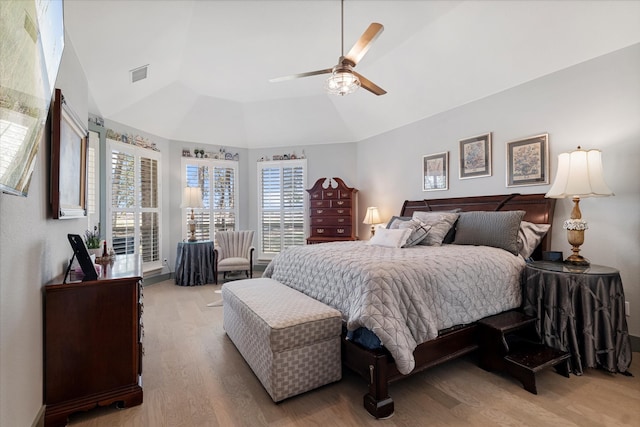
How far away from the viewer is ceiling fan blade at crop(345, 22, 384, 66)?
232 centimetres

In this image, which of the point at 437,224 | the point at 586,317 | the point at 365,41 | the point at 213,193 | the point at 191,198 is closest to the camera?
the point at 586,317

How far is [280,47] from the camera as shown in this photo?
3682 mm

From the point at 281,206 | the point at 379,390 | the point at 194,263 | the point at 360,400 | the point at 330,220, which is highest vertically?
the point at 281,206

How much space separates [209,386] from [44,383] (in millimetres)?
929

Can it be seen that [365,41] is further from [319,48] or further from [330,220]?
[330,220]

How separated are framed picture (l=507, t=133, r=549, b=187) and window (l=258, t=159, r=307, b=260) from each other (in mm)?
3630

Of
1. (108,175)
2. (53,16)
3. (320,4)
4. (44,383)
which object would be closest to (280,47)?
(320,4)

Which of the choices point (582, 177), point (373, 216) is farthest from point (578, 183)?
point (373, 216)

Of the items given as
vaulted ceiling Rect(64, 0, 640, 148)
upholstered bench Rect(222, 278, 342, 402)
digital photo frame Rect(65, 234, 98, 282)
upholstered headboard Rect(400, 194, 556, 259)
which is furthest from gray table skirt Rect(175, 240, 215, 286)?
upholstered headboard Rect(400, 194, 556, 259)

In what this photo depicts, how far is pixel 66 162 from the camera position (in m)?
2.14

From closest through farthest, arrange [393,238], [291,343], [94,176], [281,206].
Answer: [291,343] < [393,238] < [94,176] < [281,206]

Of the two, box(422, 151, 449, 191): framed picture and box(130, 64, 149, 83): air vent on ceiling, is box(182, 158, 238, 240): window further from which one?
box(422, 151, 449, 191): framed picture

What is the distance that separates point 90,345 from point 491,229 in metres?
3.45

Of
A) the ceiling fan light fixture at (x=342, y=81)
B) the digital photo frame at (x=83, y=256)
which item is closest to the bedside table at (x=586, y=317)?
the ceiling fan light fixture at (x=342, y=81)
